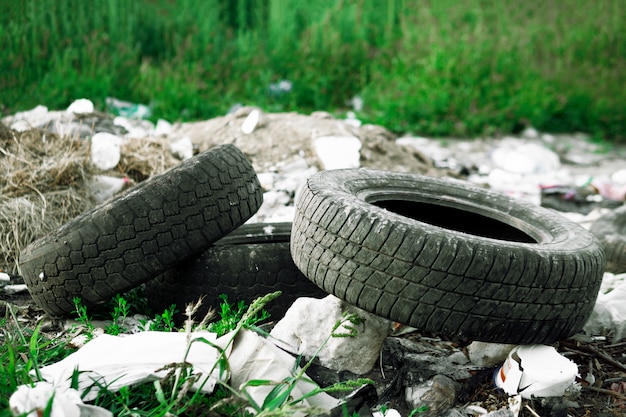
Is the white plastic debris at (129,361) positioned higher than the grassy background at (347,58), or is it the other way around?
the white plastic debris at (129,361)

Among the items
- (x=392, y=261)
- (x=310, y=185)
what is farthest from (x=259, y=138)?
(x=392, y=261)

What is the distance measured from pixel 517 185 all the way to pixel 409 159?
102 cm

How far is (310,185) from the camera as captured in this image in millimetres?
2951

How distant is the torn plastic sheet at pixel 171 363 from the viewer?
2.26 m

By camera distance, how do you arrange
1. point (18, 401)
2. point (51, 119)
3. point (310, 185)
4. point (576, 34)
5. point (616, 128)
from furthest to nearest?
point (576, 34) < point (616, 128) < point (51, 119) < point (310, 185) < point (18, 401)

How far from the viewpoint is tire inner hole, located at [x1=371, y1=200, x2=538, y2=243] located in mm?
3432

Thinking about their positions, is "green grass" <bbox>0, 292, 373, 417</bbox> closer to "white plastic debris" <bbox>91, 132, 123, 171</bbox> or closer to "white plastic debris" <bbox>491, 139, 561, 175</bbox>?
"white plastic debris" <bbox>91, 132, 123, 171</bbox>

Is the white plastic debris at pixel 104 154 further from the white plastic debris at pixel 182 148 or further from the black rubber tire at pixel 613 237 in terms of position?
the black rubber tire at pixel 613 237

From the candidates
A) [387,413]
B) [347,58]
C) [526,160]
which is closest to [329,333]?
[387,413]

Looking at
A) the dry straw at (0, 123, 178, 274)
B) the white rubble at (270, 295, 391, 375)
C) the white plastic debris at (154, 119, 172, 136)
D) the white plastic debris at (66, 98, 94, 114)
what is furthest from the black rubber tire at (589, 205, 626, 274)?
the white plastic debris at (66, 98, 94, 114)

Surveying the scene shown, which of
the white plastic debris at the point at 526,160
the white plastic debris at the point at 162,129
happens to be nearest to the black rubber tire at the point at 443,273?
the white plastic debris at the point at 162,129

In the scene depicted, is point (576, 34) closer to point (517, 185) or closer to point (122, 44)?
point (517, 185)

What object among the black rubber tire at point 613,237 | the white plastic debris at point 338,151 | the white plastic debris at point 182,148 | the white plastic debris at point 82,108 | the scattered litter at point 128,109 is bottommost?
the scattered litter at point 128,109

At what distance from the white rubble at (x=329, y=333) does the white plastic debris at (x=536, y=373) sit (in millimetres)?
494
